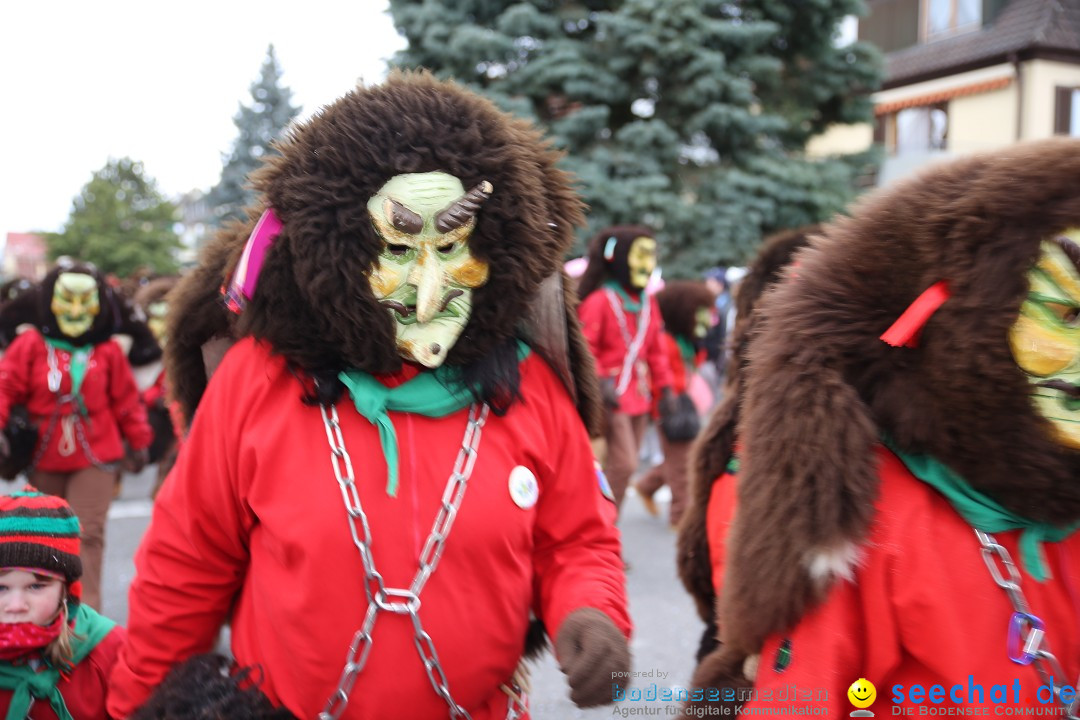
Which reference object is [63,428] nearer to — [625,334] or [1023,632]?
[625,334]

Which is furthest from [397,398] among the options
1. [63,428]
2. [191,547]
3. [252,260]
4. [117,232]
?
[117,232]

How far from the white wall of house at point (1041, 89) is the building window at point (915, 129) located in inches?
62.4

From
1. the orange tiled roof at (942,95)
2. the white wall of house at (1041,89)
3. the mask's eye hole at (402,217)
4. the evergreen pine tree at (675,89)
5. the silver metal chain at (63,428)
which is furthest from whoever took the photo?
the orange tiled roof at (942,95)

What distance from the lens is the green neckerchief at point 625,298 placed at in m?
6.54

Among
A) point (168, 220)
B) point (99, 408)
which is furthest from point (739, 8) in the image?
point (168, 220)

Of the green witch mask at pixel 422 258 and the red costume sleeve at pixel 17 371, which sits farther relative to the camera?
the red costume sleeve at pixel 17 371

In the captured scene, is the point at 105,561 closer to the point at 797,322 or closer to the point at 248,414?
the point at 248,414

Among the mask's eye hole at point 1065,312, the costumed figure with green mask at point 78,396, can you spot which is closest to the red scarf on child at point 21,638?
the costumed figure with green mask at point 78,396

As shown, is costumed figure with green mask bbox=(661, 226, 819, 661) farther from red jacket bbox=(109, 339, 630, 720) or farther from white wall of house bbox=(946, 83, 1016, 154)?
white wall of house bbox=(946, 83, 1016, 154)

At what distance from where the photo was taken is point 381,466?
177 cm

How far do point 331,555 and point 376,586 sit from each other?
10 centimetres

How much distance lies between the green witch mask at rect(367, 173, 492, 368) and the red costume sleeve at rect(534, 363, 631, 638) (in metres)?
0.30

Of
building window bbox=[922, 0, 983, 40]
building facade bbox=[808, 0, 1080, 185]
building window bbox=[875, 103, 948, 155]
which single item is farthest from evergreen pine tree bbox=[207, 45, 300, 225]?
building window bbox=[922, 0, 983, 40]

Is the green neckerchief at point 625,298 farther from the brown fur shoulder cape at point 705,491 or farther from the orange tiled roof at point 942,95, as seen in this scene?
the orange tiled roof at point 942,95
